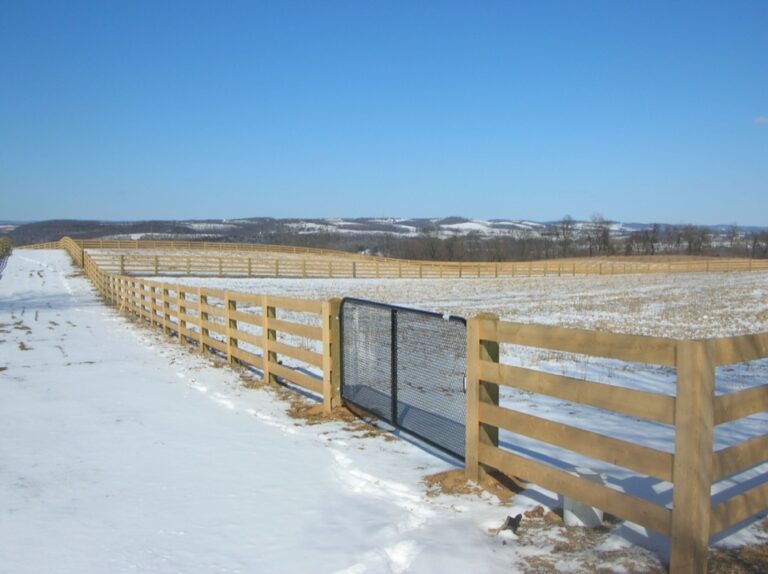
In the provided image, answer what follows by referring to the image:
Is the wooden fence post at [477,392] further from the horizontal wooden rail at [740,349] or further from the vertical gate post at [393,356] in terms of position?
the horizontal wooden rail at [740,349]

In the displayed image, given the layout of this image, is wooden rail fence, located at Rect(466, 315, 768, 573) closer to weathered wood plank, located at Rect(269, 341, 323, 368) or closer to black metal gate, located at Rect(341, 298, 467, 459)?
black metal gate, located at Rect(341, 298, 467, 459)

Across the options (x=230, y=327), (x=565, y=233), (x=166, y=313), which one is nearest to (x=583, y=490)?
(x=230, y=327)

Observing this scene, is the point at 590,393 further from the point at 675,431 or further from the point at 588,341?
the point at 675,431

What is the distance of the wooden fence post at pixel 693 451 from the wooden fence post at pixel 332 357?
15.7 feet

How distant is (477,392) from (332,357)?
2973mm

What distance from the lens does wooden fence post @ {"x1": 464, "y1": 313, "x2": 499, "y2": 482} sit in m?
5.29

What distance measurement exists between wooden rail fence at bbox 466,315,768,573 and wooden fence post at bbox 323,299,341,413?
3.18 metres

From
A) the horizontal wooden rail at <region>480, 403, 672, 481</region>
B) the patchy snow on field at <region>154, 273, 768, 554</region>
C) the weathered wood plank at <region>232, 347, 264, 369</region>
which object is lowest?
the patchy snow on field at <region>154, 273, 768, 554</region>

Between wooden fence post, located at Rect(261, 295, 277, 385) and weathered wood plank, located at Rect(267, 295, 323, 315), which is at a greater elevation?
weathered wood plank, located at Rect(267, 295, 323, 315)

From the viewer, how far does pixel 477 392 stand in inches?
209

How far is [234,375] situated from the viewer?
34.6 ft

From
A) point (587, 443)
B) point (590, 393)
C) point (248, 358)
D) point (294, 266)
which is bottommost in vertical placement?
point (248, 358)

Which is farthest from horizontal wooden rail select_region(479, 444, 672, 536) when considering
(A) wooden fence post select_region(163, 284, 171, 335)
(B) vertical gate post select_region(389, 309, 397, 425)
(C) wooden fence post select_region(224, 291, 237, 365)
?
(A) wooden fence post select_region(163, 284, 171, 335)

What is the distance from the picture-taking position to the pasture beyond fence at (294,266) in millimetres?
48781
